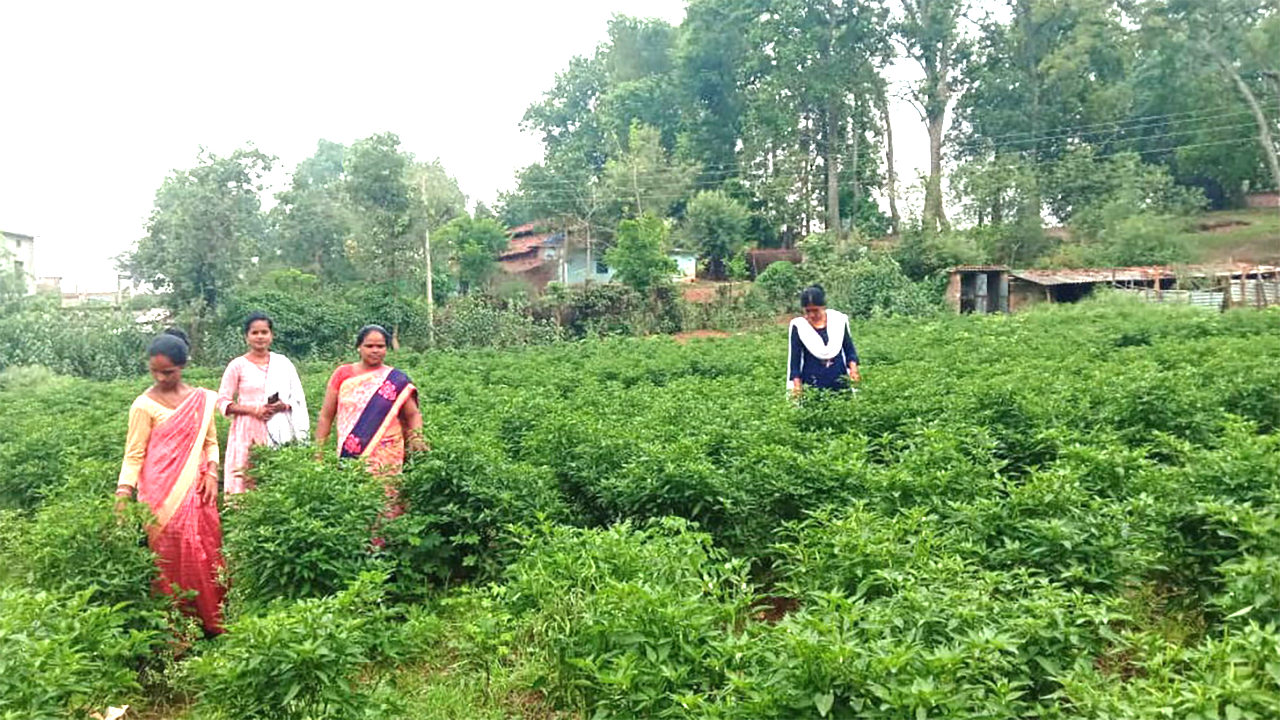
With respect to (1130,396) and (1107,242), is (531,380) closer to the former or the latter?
(1130,396)

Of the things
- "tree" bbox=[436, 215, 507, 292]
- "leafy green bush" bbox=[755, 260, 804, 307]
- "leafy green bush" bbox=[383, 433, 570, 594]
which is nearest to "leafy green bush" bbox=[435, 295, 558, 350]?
"tree" bbox=[436, 215, 507, 292]

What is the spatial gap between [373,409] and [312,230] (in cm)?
3088

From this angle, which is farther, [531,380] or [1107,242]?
[1107,242]

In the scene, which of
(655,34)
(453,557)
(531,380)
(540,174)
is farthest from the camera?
(655,34)

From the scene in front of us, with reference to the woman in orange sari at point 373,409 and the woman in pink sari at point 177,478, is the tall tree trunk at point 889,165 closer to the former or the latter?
the woman in orange sari at point 373,409

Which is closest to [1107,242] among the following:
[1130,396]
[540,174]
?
[540,174]

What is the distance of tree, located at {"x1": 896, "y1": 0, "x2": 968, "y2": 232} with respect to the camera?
41188mm

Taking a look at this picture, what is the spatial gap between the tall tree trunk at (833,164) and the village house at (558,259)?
6309 millimetres

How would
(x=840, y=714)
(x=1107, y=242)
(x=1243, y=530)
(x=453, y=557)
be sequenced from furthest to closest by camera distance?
(x=1107, y=242), (x=453, y=557), (x=1243, y=530), (x=840, y=714)

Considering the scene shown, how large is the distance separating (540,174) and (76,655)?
4206cm

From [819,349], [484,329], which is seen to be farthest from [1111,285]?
[819,349]

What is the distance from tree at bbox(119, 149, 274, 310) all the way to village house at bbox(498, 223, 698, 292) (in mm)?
13439

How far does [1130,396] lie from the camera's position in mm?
7000

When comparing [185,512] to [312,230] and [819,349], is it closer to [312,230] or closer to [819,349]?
[819,349]
